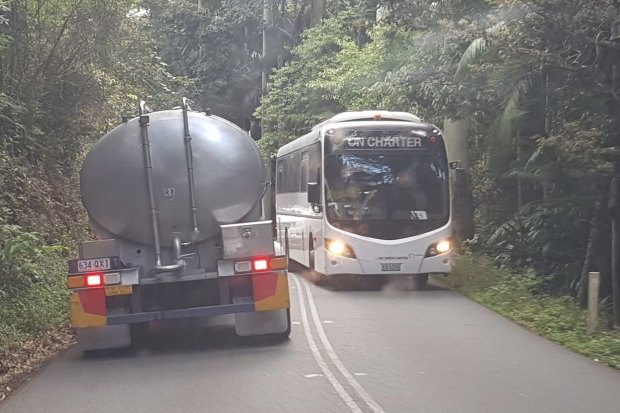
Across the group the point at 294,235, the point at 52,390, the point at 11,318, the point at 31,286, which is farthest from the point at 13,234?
the point at 294,235

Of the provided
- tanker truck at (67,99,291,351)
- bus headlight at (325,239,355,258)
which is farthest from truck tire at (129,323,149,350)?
bus headlight at (325,239,355,258)

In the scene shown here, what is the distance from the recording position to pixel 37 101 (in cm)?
1925

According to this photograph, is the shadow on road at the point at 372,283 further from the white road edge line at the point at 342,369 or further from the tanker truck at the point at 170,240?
the tanker truck at the point at 170,240

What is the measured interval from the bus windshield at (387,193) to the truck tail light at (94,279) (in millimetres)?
6934

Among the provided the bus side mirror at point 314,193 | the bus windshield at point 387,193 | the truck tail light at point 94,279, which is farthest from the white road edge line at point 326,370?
the bus side mirror at point 314,193

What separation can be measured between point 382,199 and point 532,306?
3806mm

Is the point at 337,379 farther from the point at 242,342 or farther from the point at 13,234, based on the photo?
the point at 13,234

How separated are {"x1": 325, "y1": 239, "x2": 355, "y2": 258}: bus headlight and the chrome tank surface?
574 cm

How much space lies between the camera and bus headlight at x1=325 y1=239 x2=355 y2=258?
56.1ft

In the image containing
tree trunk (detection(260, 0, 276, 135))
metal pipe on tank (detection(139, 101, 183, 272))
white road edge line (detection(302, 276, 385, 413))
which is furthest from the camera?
tree trunk (detection(260, 0, 276, 135))

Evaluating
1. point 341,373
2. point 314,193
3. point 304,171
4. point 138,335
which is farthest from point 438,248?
point 341,373

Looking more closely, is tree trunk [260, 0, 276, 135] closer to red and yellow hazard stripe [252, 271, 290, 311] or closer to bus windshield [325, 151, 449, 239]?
bus windshield [325, 151, 449, 239]

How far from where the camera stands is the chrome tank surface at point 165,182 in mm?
11242

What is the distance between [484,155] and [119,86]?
9.80 metres
